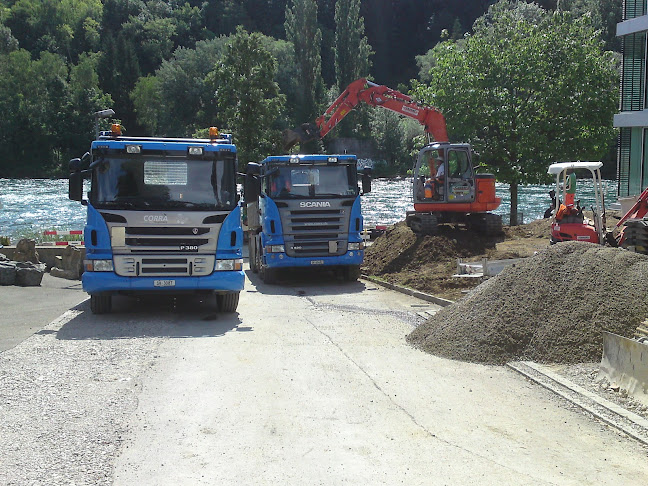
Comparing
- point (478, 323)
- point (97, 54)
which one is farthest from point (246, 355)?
point (97, 54)

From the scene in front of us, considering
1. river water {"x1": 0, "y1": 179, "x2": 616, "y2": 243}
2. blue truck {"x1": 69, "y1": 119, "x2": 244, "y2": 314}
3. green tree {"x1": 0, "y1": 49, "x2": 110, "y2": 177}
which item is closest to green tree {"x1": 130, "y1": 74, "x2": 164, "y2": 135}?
green tree {"x1": 0, "y1": 49, "x2": 110, "y2": 177}

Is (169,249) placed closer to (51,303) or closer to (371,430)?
(51,303)

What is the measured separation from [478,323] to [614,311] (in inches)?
70.5

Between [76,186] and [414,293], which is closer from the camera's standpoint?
[76,186]

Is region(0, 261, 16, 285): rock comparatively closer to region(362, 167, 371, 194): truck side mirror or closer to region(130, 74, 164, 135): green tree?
Result: region(362, 167, 371, 194): truck side mirror

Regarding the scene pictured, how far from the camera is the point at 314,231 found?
62.2ft

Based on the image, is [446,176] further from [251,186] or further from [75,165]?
[75,165]

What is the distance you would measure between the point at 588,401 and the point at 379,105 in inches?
783

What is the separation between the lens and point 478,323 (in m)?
10.9

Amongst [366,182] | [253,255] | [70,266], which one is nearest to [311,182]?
[366,182]

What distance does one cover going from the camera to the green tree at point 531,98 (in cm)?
3122

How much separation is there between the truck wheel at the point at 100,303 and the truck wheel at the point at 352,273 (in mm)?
7328

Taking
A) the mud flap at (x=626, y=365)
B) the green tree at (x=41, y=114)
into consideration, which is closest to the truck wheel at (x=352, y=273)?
the mud flap at (x=626, y=365)

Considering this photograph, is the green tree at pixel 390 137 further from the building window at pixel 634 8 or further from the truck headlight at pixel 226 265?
the truck headlight at pixel 226 265
